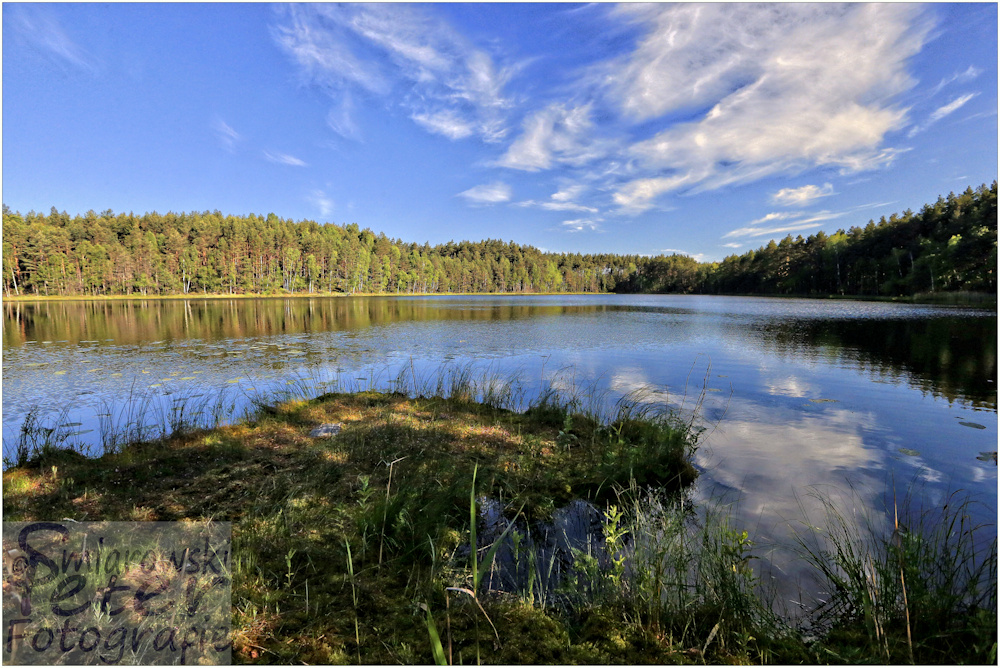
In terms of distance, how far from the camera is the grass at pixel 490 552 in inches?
100

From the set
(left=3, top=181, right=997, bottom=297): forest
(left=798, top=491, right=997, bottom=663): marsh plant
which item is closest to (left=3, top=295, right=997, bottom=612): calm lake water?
(left=798, top=491, right=997, bottom=663): marsh plant

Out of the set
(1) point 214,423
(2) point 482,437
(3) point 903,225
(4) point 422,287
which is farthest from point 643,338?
(4) point 422,287

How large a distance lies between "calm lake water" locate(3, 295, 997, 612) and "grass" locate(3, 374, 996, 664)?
79 cm

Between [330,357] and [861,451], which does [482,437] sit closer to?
[861,451]

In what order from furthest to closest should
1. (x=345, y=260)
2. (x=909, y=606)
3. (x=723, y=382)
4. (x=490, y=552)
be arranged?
(x=345, y=260) → (x=723, y=382) → (x=909, y=606) → (x=490, y=552)

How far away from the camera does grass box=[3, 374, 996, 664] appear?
2.54m

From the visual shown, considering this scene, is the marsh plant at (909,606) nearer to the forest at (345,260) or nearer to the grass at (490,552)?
the grass at (490,552)

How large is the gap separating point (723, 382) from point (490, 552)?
12.4 metres

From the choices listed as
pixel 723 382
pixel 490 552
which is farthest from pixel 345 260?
pixel 490 552

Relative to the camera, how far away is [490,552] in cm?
174

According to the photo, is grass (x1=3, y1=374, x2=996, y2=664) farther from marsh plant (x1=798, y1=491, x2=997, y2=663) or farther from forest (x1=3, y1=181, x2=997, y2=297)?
forest (x1=3, y1=181, x2=997, y2=297)

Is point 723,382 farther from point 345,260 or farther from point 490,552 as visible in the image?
point 345,260

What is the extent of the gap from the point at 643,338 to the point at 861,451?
15.4m

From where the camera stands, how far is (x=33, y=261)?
71.2 metres
